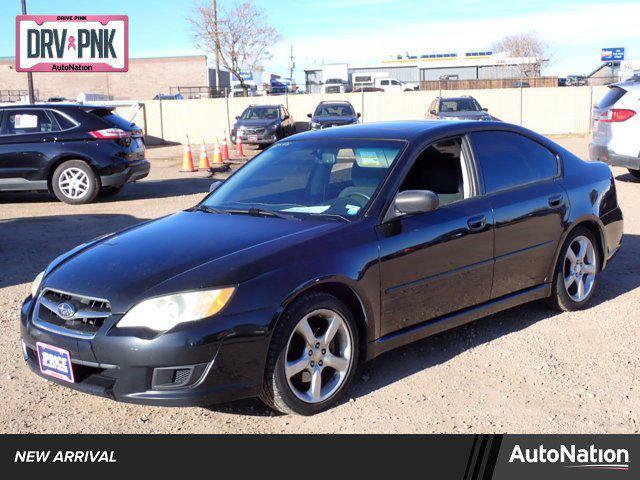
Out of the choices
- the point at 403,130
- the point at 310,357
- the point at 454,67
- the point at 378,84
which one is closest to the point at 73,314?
the point at 310,357

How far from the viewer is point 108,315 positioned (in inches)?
145

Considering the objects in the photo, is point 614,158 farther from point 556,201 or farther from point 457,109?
point 457,109

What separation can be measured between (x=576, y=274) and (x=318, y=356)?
2.70m

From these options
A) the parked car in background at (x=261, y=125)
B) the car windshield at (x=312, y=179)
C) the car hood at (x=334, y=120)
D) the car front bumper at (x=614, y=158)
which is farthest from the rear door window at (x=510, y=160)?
the parked car in background at (x=261, y=125)

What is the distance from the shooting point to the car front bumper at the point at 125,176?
40.9 ft

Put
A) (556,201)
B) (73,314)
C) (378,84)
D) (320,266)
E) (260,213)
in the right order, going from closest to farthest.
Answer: (73,314)
(320,266)
(260,213)
(556,201)
(378,84)

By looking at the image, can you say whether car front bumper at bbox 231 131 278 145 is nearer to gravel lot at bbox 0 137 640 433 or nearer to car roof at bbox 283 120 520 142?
gravel lot at bbox 0 137 640 433

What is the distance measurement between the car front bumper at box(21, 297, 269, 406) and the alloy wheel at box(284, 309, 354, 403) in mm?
263

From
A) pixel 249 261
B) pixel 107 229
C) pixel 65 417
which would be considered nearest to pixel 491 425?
pixel 249 261

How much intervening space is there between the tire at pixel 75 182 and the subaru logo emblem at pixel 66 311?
892 cm

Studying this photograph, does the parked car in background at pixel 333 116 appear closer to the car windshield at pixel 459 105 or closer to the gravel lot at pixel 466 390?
the car windshield at pixel 459 105

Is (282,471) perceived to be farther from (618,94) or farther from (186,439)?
(618,94)

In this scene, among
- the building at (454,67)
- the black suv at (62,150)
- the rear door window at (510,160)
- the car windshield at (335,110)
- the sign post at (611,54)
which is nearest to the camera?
the rear door window at (510,160)

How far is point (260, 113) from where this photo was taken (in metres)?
25.9
